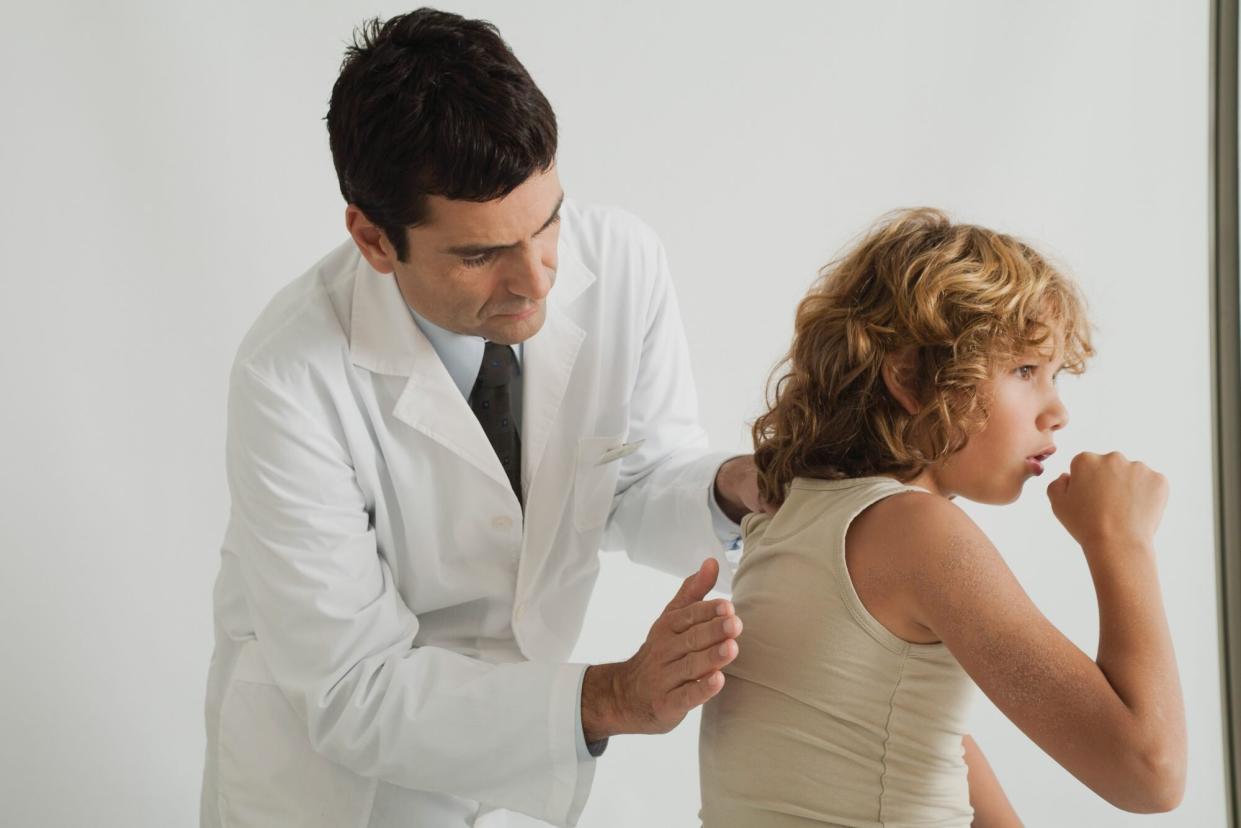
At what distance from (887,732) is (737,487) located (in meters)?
0.48

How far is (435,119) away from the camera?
1.38 metres

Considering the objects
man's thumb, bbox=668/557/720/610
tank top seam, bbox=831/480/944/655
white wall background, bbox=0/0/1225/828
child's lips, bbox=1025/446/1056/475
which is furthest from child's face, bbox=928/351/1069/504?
white wall background, bbox=0/0/1225/828

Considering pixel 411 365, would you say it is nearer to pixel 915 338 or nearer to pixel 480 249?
pixel 480 249

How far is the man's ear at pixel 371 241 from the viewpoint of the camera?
4.89 feet

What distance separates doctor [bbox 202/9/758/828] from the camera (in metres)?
1.40

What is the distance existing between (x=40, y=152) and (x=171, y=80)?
23cm

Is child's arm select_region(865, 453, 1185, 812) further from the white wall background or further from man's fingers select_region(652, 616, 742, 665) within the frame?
the white wall background

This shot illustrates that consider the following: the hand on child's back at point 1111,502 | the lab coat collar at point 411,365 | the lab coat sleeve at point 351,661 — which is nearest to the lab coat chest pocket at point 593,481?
the lab coat collar at point 411,365

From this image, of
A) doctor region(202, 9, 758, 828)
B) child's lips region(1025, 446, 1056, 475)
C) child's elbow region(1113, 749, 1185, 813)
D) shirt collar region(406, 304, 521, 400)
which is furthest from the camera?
shirt collar region(406, 304, 521, 400)

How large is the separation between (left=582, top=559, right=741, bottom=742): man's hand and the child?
0.06 metres

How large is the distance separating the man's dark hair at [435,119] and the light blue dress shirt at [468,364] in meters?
0.22

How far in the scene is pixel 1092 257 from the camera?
7.84 feet

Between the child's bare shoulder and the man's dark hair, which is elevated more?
the man's dark hair

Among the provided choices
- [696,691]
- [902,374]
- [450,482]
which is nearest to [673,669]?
[696,691]
